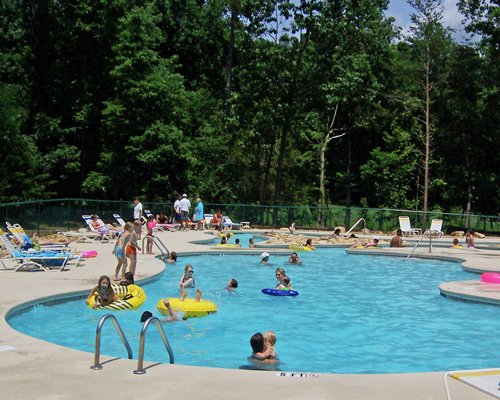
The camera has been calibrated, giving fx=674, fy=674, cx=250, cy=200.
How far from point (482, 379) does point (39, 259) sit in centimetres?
1268

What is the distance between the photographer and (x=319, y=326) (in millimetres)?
13242

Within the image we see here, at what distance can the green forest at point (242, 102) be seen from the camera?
34.1m

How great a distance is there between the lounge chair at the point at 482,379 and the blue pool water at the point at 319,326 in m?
4.14

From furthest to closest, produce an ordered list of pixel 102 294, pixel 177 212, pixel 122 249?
pixel 177 212 < pixel 122 249 < pixel 102 294

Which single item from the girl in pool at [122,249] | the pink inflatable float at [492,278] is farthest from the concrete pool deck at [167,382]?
the pink inflatable float at [492,278]

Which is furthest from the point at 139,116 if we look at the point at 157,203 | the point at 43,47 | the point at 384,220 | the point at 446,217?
the point at 446,217

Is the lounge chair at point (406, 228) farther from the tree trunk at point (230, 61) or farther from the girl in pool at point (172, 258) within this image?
the girl in pool at point (172, 258)

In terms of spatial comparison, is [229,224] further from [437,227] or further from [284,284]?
[284,284]

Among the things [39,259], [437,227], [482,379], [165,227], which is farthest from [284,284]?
[437,227]

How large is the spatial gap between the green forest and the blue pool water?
16583mm

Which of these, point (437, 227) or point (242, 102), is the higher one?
point (242, 102)

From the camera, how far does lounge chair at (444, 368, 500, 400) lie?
17.7 feet

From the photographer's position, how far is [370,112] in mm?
40219

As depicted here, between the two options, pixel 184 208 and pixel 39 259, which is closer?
pixel 39 259
